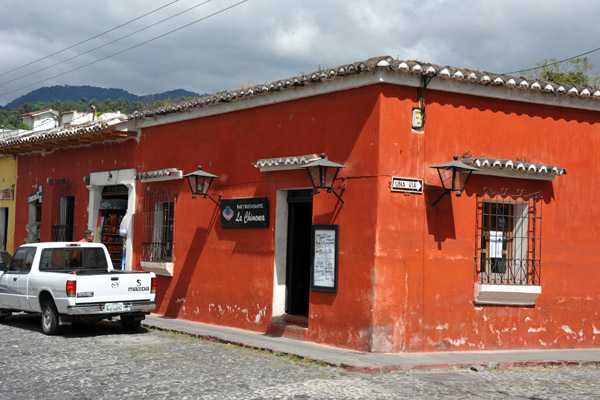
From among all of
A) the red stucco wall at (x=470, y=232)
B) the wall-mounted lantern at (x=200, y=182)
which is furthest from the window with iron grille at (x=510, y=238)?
the wall-mounted lantern at (x=200, y=182)

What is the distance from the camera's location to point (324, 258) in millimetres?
11703

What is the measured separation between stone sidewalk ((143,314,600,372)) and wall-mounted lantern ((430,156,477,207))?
8.10ft

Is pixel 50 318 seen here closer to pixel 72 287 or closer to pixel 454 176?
pixel 72 287

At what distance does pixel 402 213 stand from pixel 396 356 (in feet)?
7.20

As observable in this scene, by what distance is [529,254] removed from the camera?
1209 cm

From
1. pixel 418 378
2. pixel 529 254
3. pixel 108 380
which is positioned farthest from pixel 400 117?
pixel 108 380

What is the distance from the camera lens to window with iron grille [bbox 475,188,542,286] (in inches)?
469

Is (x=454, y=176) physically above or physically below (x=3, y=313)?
above

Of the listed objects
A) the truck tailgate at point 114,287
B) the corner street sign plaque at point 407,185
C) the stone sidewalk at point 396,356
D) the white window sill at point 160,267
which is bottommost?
the stone sidewalk at point 396,356

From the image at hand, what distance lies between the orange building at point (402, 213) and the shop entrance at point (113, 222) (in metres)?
4.01

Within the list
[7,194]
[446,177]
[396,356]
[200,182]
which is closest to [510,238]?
[446,177]

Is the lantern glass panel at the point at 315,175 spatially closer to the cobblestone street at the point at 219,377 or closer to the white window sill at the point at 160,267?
the cobblestone street at the point at 219,377

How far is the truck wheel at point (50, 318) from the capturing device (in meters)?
12.3

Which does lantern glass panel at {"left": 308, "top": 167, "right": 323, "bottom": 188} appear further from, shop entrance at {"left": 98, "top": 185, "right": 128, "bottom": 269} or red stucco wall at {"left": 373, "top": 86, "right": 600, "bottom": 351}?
shop entrance at {"left": 98, "top": 185, "right": 128, "bottom": 269}
